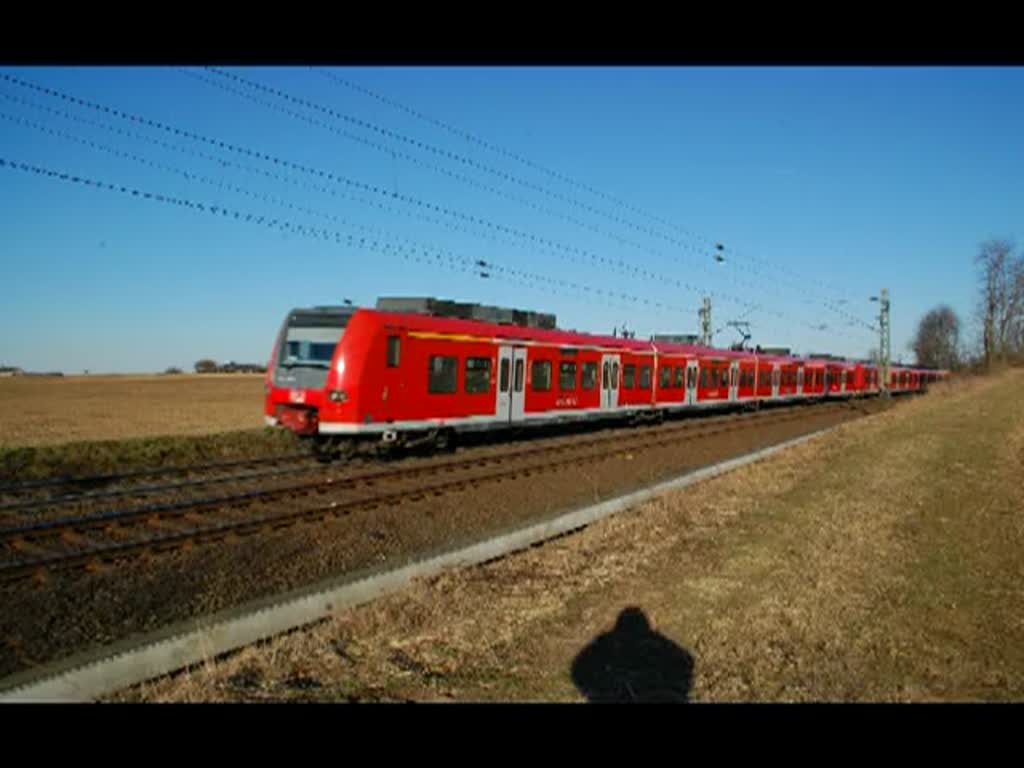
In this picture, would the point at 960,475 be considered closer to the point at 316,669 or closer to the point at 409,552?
the point at 409,552

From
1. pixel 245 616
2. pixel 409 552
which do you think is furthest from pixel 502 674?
pixel 409 552

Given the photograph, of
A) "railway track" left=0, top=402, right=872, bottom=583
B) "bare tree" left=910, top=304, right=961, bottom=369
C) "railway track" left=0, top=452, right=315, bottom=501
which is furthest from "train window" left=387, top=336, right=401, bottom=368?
"bare tree" left=910, top=304, right=961, bottom=369

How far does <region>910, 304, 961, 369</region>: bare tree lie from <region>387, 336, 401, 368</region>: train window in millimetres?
103438

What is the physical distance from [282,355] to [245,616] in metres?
9.95

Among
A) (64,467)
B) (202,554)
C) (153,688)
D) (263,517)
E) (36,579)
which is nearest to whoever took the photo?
(153,688)

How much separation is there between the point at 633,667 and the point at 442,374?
1142 centimetres

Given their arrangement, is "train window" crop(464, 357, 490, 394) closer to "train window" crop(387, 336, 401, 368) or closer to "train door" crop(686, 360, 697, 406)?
"train window" crop(387, 336, 401, 368)

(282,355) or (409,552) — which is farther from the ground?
(282,355)

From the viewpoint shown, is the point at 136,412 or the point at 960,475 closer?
the point at 960,475

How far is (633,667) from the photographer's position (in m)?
5.34

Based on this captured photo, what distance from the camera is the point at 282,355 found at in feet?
49.8

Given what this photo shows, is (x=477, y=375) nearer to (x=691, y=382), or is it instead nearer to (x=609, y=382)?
(x=609, y=382)

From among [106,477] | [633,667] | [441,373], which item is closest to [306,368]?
[441,373]
